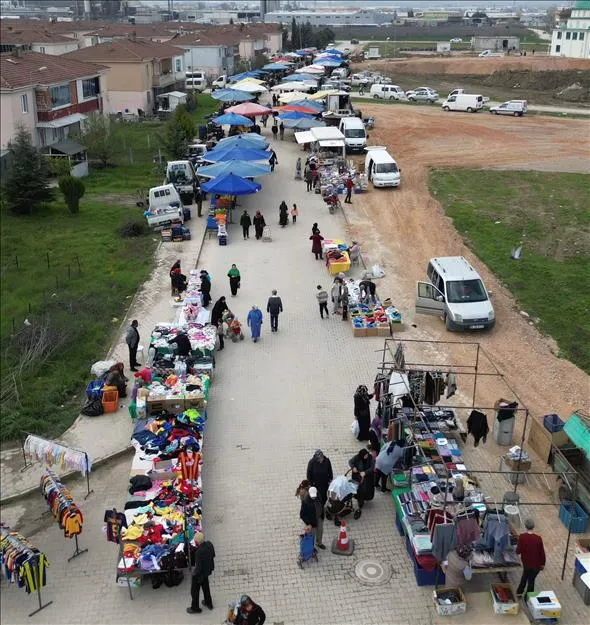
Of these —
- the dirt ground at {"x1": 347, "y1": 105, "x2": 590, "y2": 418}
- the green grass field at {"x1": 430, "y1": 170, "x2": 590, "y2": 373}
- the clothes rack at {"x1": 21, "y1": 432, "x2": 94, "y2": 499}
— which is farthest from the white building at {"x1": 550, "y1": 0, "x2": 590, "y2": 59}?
the clothes rack at {"x1": 21, "y1": 432, "x2": 94, "y2": 499}

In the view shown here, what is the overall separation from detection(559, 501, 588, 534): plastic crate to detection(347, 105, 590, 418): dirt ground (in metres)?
3.64

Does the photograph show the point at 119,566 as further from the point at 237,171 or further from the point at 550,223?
the point at 550,223

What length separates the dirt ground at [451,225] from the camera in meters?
17.0

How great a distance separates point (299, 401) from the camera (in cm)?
1606

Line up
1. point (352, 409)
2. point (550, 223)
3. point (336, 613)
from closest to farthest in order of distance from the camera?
point (336, 613) → point (352, 409) → point (550, 223)

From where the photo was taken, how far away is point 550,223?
94.3ft

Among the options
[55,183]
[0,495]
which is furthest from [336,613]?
[55,183]

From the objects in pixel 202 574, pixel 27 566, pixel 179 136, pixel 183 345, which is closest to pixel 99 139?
pixel 179 136

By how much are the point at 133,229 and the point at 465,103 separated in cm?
3750

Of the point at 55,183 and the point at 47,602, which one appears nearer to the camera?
the point at 47,602

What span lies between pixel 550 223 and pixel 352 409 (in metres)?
17.0

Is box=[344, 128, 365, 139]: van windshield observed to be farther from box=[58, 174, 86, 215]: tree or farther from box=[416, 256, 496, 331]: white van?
box=[416, 256, 496, 331]: white van

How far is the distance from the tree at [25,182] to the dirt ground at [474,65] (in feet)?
218

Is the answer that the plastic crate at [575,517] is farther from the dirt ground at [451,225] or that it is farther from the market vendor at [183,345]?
the market vendor at [183,345]
